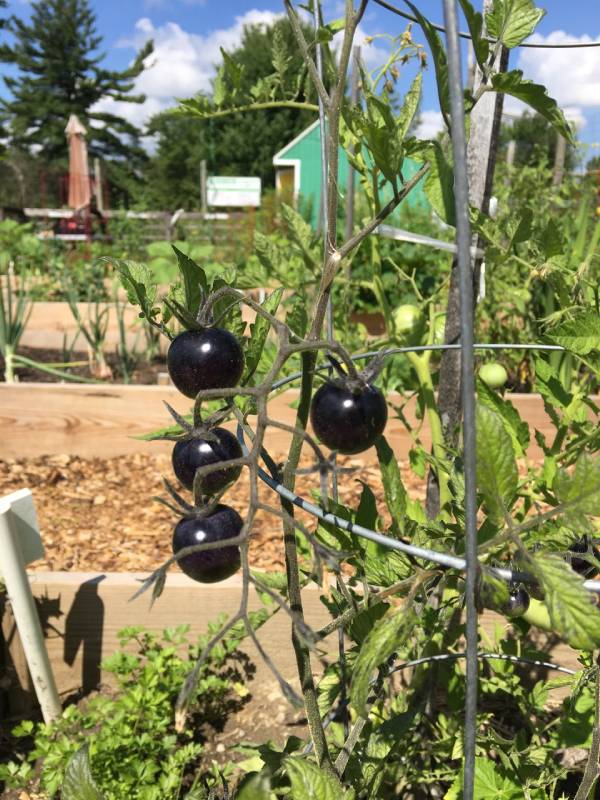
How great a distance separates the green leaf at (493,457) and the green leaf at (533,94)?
0.26 metres

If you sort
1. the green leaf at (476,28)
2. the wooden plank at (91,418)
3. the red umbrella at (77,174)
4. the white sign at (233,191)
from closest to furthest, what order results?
the green leaf at (476,28), the wooden plank at (91,418), the red umbrella at (77,174), the white sign at (233,191)

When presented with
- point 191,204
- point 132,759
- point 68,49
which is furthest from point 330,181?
point 68,49

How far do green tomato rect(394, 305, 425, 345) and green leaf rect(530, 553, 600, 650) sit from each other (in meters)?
0.97

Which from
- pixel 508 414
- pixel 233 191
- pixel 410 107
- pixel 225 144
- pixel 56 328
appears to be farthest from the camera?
pixel 225 144

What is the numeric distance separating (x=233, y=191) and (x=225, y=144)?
1256cm

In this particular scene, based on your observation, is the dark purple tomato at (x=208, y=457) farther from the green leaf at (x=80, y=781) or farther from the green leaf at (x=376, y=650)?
the green leaf at (x=80, y=781)

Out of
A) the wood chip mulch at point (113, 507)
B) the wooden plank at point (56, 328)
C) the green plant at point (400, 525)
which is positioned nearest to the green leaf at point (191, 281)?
the green plant at point (400, 525)

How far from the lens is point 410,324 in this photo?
1.50 meters

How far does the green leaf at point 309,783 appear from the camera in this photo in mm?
595

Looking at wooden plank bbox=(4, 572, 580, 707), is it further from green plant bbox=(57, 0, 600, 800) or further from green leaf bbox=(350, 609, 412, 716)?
green leaf bbox=(350, 609, 412, 716)

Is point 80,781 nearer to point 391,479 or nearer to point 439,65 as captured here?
point 391,479

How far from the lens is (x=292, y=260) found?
1847 millimetres

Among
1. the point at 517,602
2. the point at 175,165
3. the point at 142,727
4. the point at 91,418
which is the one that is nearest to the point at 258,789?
the point at 517,602


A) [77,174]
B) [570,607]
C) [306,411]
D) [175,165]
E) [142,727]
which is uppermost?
[175,165]
